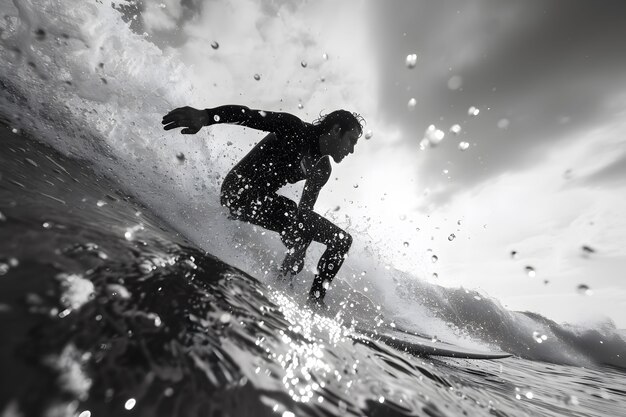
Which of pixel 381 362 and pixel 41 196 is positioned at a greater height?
pixel 381 362

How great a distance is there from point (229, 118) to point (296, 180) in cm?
110

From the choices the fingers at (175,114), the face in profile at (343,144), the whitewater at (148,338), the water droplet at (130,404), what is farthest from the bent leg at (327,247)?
the water droplet at (130,404)

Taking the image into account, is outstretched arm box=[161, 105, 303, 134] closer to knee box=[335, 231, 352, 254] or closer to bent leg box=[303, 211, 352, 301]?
bent leg box=[303, 211, 352, 301]

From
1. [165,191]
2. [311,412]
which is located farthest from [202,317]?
[165,191]

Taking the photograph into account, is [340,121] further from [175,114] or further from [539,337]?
[539,337]

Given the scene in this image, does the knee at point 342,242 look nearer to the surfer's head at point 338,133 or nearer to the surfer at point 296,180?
the surfer at point 296,180

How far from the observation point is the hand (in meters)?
2.43

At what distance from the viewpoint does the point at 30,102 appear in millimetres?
3947

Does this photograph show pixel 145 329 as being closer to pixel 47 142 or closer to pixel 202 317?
pixel 202 317

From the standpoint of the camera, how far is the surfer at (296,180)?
3170 millimetres

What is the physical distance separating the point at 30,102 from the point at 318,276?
4308mm

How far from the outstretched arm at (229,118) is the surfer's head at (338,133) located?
0.31 m

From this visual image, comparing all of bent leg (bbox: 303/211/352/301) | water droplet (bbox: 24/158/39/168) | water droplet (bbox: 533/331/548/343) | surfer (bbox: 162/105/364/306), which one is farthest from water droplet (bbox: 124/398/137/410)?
water droplet (bbox: 533/331/548/343)

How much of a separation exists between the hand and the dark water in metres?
1.01
